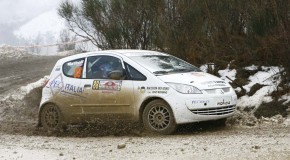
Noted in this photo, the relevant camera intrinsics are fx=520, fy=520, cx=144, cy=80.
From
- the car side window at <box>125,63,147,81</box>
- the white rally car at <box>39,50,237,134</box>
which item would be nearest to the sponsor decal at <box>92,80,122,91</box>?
the white rally car at <box>39,50,237,134</box>

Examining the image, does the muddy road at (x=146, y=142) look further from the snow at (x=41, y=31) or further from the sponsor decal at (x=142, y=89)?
the snow at (x=41, y=31)

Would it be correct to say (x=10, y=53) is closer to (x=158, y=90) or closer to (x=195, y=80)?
(x=158, y=90)

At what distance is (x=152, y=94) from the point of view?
936cm

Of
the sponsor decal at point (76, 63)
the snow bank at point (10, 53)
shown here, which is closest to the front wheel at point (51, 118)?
the sponsor decal at point (76, 63)

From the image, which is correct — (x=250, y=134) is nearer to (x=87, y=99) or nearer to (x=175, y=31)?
(x=87, y=99)

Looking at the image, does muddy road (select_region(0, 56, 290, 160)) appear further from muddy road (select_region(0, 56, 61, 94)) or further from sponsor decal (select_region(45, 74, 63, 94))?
muddy road (select_region(0, 56, 61, 94))

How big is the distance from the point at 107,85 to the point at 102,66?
1.76ft

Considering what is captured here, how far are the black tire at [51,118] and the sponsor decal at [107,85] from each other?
1.07 metres

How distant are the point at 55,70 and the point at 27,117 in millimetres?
3387

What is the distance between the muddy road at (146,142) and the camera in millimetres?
7477

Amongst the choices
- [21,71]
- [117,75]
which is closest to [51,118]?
[117,75]

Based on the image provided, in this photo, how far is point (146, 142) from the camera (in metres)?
8.62

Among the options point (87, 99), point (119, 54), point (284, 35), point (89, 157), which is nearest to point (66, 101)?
point (87, 99)

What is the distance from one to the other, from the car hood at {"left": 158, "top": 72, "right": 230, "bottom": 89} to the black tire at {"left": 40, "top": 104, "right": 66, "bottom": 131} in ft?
8.02
